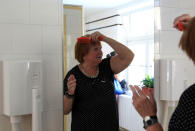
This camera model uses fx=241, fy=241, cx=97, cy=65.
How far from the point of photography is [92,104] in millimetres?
1012

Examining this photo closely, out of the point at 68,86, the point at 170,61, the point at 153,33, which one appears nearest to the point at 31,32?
the point at 68,86

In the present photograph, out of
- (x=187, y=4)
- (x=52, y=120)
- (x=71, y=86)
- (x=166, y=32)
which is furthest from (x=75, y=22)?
(x=187, y=4)

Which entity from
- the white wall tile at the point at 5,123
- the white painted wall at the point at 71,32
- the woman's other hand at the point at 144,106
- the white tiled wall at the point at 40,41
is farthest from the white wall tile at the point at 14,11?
the woman's other hand at the point at 144,106

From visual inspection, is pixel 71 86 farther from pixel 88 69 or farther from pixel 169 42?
pixel 169 42

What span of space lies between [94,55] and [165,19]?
0.49 m

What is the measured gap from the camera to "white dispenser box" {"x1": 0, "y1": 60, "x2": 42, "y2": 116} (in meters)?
0.92

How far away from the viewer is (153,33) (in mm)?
1244

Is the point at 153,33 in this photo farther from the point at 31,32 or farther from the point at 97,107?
the point at 31,32

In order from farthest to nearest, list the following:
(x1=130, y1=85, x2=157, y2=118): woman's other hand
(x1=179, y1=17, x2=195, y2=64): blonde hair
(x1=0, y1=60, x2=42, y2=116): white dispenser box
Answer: (x1=0, y1=60, x2=42, y2=116): white dispenser box < (x1=130, y1=85, x2=157, y2=118): woman's other hand < (x1=179, y1=17, x2=195, y2=64): blonde hair

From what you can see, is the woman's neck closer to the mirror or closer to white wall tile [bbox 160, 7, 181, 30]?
the mirror

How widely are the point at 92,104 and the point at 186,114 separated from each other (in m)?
0.47

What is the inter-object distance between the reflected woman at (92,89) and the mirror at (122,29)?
0.10 feet

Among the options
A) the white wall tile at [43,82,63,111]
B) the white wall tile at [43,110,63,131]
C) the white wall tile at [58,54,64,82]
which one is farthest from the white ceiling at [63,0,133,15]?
the white wall tile at [43,110,63,131]

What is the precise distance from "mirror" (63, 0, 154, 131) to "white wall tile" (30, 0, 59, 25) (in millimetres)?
46
